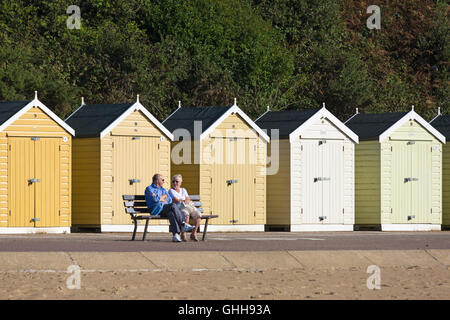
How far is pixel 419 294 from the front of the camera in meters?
13.4

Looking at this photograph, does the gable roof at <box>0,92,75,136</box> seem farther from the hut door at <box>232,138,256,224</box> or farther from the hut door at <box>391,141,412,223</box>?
the hut door at <box>391,141,412,223</box>

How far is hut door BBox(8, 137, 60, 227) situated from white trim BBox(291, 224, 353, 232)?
5556 millimetres

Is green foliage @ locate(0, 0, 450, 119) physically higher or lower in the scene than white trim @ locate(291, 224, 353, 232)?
higher

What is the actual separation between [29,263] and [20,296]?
2837 millimetres

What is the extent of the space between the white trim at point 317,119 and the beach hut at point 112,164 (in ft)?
10.1

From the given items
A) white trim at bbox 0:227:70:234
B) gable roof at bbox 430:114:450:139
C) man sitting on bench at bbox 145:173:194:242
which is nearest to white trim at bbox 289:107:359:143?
gable roof at bbox 430:114:450:139

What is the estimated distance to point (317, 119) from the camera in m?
27.3

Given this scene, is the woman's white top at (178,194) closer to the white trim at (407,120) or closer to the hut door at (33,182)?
the hut door at (33,182)

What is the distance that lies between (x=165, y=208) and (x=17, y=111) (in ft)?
17.5

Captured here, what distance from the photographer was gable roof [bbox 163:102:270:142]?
86.5 feet

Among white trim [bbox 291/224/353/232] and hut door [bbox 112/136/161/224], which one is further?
white trim [bbox 291/224/353/232]

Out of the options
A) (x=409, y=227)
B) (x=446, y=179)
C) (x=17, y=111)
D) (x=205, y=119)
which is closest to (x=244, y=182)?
(x=205, y=119)

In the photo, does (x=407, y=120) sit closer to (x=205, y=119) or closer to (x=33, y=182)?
(x=205, y=119)
